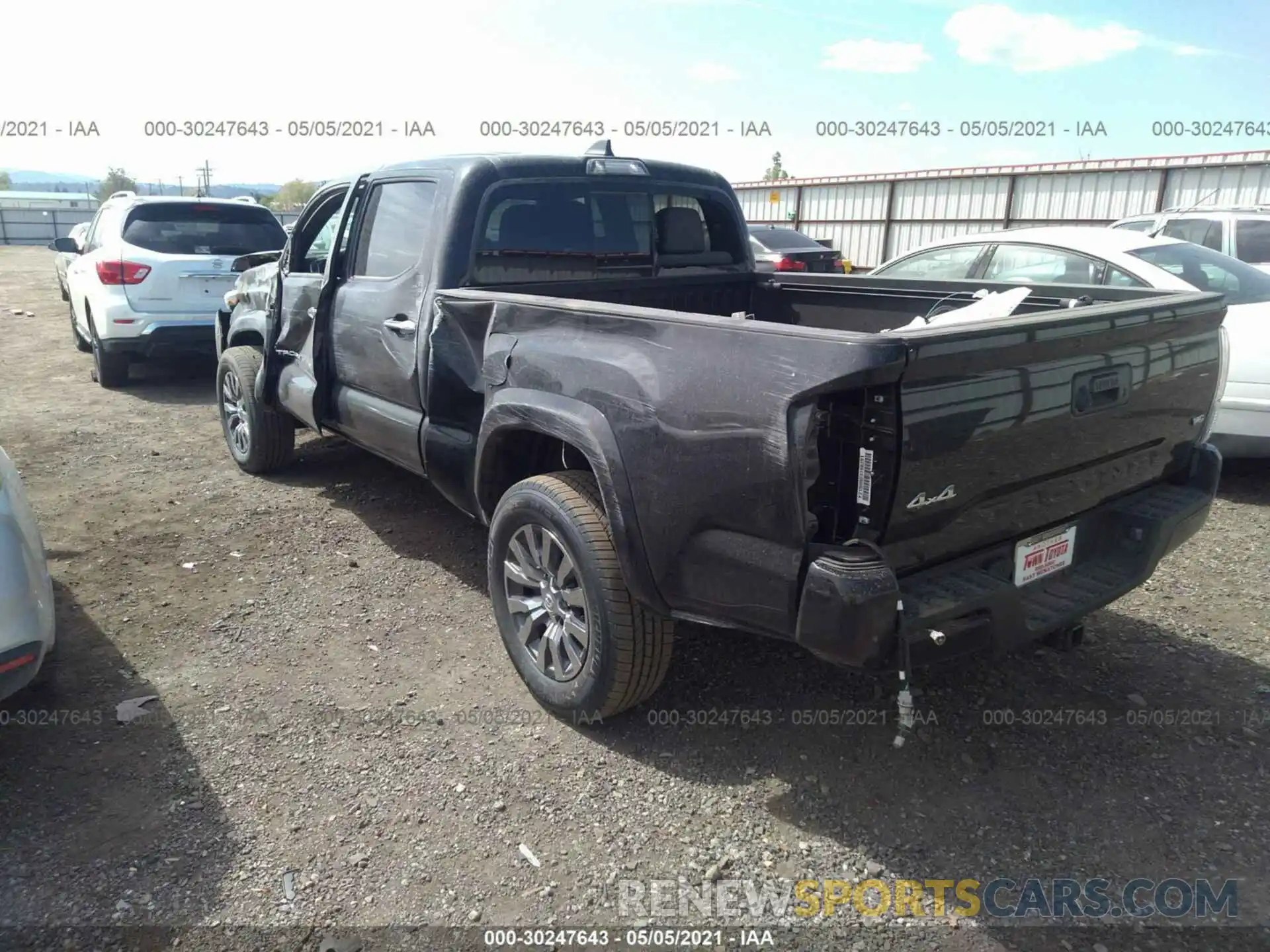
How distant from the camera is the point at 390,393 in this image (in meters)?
4.31

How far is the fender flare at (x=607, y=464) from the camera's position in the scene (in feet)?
9.16

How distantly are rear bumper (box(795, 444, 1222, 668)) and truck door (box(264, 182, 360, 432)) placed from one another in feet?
11.2

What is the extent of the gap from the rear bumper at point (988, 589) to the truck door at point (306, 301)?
3.43 metres

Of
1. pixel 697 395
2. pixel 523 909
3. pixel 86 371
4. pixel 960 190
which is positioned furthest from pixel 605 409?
pixel 960 190

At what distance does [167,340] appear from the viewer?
8602 mm

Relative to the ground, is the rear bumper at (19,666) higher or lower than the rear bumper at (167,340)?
lower

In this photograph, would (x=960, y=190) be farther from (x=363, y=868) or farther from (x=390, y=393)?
(x=363, y=868)

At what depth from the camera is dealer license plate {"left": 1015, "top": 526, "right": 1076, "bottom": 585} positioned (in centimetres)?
277

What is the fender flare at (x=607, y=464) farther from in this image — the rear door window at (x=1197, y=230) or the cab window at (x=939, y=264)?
the rear door window at (x=1197, y=230)

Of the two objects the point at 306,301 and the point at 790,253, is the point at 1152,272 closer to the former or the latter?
the point at 306,301

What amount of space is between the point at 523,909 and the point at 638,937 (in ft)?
1.06

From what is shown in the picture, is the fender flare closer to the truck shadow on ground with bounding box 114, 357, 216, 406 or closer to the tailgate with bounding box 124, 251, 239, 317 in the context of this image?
the tailgate with bounding box 124, 251, 239, 317

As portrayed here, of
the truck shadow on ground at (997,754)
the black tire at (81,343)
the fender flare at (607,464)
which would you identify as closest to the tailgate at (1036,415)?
the truck shadow on ground at (997,754)

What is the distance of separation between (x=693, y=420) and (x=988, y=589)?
37.5 inches
